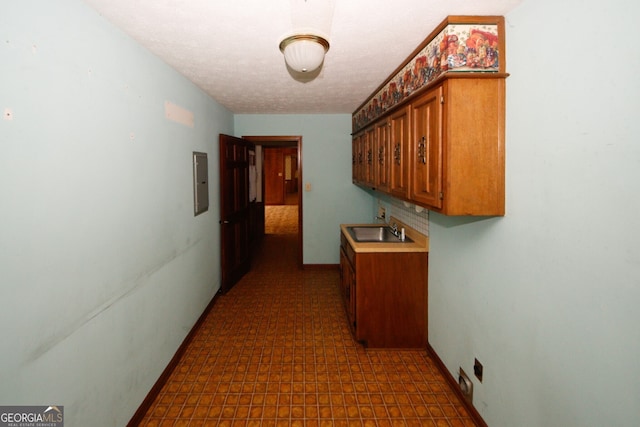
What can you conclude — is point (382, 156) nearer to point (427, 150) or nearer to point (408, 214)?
point (408, 214)

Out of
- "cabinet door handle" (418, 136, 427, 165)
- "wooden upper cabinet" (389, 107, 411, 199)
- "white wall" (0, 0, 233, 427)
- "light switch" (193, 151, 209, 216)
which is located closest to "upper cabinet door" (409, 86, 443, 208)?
"cabinet door handle" (418, 136, 427, 165)

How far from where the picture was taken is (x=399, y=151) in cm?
244

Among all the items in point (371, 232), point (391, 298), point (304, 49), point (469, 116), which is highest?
point (304, 49)

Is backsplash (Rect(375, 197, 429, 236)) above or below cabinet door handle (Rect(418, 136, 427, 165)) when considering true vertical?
below

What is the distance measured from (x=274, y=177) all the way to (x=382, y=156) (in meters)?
9.72

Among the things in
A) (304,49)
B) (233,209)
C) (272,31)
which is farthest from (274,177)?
(304,49)

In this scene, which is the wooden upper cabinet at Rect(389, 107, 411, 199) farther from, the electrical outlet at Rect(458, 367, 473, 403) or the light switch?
the light switch

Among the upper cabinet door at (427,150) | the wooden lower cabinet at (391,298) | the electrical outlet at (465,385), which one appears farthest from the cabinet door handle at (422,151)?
the electrical outlet at (465,385)

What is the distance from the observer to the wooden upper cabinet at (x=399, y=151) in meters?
2.28

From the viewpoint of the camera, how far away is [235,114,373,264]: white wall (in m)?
4.89

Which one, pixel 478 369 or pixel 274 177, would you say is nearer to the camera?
pixel 478 369

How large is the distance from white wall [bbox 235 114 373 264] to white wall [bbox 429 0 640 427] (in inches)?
126

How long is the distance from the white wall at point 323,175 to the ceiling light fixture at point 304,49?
126 inches

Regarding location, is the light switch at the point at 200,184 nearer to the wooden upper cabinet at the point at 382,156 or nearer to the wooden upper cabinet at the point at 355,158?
the wooden upper cabinet at the point at 382,156
